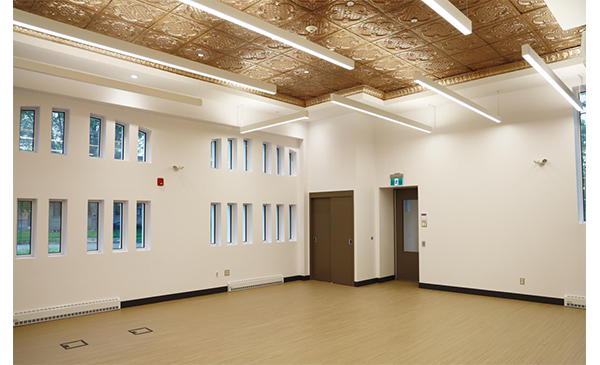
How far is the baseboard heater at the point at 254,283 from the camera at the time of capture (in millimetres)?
10164

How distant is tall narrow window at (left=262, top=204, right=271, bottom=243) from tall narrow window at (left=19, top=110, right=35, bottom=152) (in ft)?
18.9

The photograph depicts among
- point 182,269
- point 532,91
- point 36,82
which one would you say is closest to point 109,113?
point 36,82

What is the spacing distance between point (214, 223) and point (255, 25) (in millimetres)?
6414

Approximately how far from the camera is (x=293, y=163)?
1229 cm

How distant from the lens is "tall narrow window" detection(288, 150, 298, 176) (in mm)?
12227

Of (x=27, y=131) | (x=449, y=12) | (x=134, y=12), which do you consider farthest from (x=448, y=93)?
(x=27, y=131)

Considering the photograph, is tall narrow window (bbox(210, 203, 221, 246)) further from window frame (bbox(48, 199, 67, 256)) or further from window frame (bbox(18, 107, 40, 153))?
window frame (bbox(18, 107, 40, 153))

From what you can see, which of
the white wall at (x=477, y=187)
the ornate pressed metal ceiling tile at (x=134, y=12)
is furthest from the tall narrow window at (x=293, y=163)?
the ornate pressed metal ceiling tile at (x=134, y=12)

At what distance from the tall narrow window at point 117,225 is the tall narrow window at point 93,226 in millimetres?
351

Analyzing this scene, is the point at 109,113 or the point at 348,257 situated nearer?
the point at 109,113

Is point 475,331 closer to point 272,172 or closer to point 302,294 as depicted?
point 302,294

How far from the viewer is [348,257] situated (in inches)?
437

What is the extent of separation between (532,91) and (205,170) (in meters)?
7.65

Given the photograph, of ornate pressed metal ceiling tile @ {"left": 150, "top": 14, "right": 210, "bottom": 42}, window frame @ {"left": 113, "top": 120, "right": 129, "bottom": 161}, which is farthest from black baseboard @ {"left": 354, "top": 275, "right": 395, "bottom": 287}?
ornate pressed metal ceiling tile @ {"left": 150, "top": 14, "right": 210, "bottom": 42}
